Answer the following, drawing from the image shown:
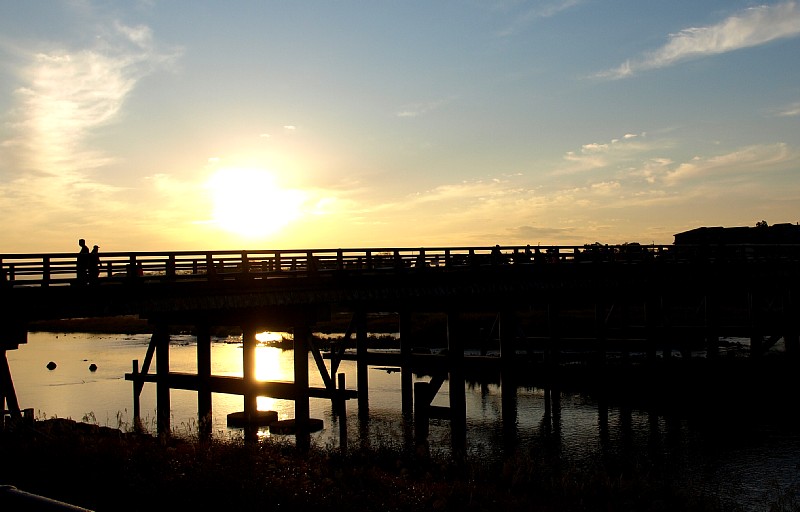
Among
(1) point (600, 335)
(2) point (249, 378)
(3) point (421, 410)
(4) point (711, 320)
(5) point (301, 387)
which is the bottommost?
(3) point (421, 410)

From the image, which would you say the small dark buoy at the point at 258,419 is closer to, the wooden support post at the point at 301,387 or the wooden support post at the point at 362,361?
the wooden support post at the point at 301,387

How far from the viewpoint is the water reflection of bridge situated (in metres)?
20.9

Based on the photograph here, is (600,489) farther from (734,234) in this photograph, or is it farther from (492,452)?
(734,234)

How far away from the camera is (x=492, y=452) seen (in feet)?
88.0

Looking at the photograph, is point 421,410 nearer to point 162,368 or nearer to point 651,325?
point 162,368

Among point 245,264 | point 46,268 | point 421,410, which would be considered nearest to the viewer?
point 46,268

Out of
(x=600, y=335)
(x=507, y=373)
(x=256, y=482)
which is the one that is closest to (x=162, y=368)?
(x=507, y=373)

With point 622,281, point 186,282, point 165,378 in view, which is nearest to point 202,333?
point 165,378

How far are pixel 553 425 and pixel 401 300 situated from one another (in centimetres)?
998

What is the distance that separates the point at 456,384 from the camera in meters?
29.0

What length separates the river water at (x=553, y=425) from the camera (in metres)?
24.2

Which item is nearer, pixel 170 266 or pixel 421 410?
pixel 170 266

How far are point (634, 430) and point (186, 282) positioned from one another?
64.3 ft

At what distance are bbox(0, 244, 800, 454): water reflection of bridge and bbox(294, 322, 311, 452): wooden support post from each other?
0.06m
